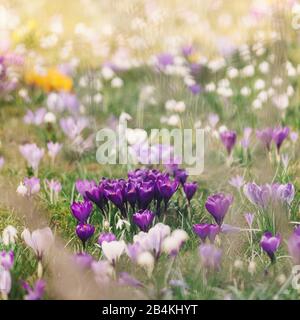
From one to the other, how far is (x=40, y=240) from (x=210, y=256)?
618 mm

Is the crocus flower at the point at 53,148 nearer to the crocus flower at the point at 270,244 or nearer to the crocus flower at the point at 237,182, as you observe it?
the crocus flower at the point at 237,182

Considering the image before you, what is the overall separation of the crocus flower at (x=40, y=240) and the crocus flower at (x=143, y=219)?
335 mm

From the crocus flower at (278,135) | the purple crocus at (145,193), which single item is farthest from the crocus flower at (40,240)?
the crocus flower at (278,135)

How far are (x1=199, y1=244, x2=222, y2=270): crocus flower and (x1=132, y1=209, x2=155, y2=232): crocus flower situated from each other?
30 cm

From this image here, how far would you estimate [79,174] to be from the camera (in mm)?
3803

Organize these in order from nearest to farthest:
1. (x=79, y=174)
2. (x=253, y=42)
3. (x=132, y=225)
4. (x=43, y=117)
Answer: (x=132, y=225) → (x=79, y=174) → (x=43, y=117) → (x=253, y=42)

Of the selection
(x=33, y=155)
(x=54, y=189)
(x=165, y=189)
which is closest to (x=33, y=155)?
(x=33, y=155)

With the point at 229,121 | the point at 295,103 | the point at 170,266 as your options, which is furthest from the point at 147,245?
the point at 295,103

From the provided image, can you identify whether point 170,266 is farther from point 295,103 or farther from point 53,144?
point 295,103

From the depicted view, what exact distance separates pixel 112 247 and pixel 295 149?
1.69 metres

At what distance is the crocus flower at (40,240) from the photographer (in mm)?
2584

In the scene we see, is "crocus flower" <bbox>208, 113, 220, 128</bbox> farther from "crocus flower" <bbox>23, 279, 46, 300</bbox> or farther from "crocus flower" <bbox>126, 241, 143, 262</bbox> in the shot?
"crocus flower" <bbox>23, 279, 46, 300</bbox>

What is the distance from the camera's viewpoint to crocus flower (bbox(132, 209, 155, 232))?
2.73 m

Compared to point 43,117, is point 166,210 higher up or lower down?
lower down
